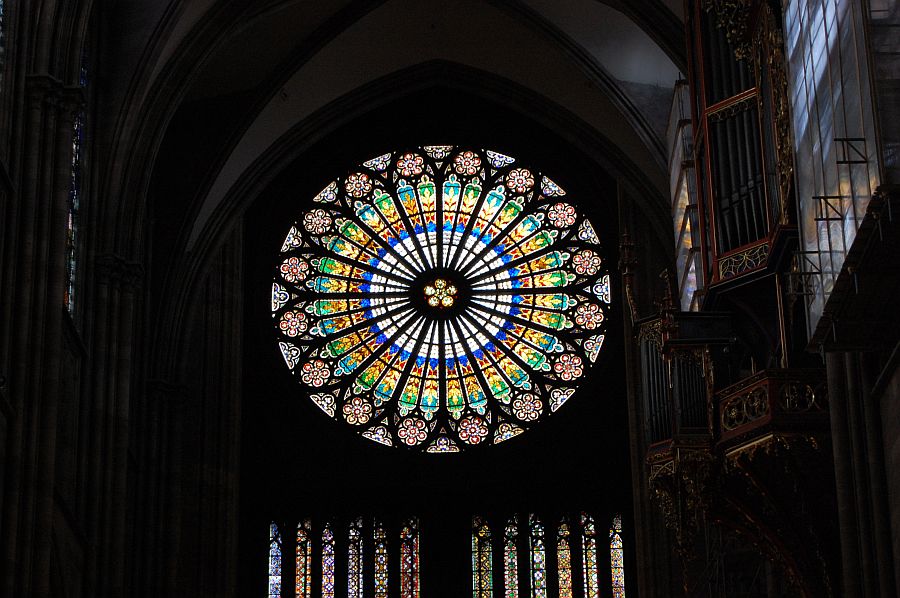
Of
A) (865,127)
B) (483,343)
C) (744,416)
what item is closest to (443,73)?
(483,343)

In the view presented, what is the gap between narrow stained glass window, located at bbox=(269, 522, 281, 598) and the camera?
21.2 meters

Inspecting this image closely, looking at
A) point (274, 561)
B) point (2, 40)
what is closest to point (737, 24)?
point (2, 40)

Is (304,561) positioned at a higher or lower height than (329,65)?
lower

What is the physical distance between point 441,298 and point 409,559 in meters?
3.56

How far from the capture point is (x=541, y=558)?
21.3 m

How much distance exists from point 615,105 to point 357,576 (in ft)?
21.1

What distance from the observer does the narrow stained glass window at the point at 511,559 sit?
2119 centimetres

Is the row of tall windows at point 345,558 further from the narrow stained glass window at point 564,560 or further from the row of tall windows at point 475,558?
the narrow stained glass window at point 564,560

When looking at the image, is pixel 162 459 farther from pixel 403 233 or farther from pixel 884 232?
pixel 884 232

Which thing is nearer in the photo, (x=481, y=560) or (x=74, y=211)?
(x=74, y=211)

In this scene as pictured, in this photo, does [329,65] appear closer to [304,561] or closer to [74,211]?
[74,211]

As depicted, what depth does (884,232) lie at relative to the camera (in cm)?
916

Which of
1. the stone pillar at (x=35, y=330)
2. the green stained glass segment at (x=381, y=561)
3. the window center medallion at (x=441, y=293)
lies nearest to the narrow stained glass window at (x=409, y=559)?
the green stained glass segment at (x=381, y=561)

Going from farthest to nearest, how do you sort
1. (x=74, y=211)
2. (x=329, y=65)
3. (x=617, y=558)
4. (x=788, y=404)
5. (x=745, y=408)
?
1. (x=329, y=65)
2. (x=617, y=558)
3. (x=74, y=211)
4. (x=745, y=408)
5. (x=788, y=404)
